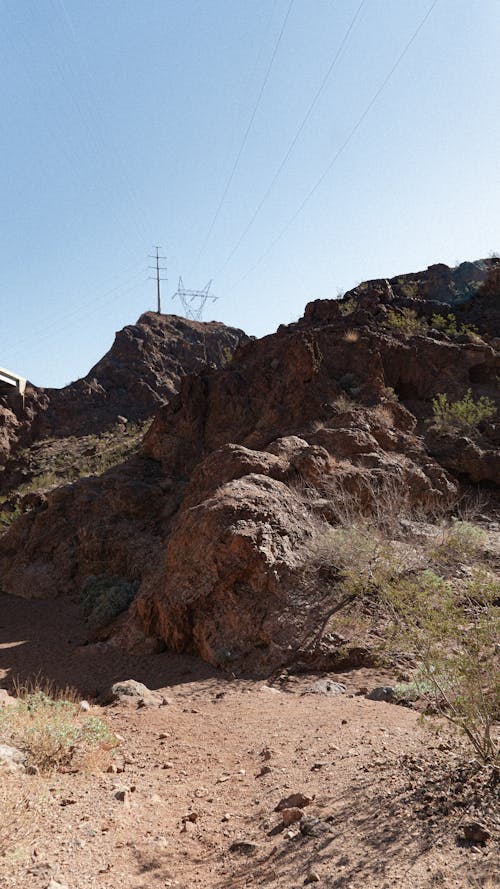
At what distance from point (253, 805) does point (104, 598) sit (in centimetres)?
862

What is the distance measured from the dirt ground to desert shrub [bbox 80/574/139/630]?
14.9 ft

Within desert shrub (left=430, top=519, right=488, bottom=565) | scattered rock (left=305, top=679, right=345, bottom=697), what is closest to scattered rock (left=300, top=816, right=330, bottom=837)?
scattered rock (left=305, top=679, right=345, bottom=697)

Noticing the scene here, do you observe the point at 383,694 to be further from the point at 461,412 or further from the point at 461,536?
the point at 461,412

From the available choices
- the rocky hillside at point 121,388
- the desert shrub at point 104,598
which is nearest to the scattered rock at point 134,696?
the desert shrub at point 104,598

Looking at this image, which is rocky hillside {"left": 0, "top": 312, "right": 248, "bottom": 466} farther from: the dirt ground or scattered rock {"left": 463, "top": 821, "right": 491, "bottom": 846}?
scattered rock {"left": 463, "top": 821, "right": 491, "bottom": 846}

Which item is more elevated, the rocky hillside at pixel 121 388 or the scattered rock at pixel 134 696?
the rocky hillside at pixel 121 388

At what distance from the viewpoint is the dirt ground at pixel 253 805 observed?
127 inches

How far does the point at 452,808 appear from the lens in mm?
3490

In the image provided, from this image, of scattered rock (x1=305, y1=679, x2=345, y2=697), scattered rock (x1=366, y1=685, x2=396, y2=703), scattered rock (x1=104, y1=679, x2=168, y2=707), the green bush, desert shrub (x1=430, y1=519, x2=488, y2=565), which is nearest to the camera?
scattered rock (x1=366, y1=685, x2=396, y2=703)

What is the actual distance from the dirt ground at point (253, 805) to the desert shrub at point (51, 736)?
0.76ft

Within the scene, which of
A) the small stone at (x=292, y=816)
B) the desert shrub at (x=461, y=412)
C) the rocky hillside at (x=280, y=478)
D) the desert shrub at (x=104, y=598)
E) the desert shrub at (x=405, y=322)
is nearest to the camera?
the small stone at (x=292, y=816)

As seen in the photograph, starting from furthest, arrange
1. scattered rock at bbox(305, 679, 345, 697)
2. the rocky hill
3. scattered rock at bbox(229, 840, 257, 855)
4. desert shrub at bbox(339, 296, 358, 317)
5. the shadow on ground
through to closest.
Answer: the rocky hill < desert shrub at bbox(339, 296, 358, 317) < the shadow on ground < scattered rock at bbox(305, 679, 345, 697) < scattered rock at bbox(229, 840, 257, 855)

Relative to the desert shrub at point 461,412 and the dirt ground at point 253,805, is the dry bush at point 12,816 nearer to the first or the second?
the dirt ground at point 253,805

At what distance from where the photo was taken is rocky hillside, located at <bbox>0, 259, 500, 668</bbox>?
9188 millimetres
